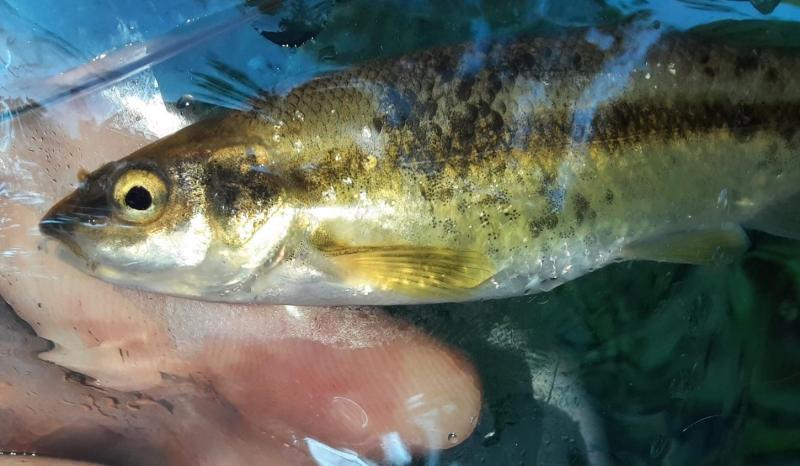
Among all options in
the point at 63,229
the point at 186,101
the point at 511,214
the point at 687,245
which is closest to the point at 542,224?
the point at 511,214

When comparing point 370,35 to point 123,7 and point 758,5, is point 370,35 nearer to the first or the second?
point 123,7

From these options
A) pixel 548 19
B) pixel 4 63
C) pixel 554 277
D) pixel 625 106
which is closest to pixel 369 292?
pixel 554 277

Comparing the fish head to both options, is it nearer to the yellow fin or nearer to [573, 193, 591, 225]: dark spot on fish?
the yellow fin

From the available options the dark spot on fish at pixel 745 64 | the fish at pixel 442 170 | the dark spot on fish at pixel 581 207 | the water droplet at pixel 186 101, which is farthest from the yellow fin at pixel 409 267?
the water droplet at pixel 186 101

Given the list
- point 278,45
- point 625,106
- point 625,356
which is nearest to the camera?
point 625,106

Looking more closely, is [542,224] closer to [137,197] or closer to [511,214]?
[511,214]

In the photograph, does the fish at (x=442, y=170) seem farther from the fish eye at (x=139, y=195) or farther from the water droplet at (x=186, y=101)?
the water droplet at (x=186, y=101)
